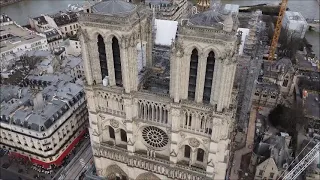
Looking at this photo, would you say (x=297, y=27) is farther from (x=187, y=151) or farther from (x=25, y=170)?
(x=25, y=170)

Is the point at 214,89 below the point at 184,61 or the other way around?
below

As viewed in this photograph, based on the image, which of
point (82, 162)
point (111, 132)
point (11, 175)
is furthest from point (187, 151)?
point (11, 175)

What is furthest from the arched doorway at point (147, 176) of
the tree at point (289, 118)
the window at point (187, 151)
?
the tree at point (289, 118)

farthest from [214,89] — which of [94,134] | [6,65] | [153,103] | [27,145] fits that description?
[6,65]

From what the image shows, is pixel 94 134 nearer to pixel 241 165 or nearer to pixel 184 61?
pixel 184 61

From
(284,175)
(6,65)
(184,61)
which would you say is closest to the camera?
(184,61)

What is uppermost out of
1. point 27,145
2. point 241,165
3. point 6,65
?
point 6,65

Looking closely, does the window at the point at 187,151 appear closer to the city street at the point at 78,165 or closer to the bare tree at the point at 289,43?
the city street at the point at 78,165
